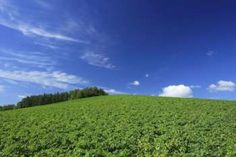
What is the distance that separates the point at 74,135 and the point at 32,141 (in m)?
2.59

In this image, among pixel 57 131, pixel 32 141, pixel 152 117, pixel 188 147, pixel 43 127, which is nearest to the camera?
pixel 188 147

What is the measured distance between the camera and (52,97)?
84125mm

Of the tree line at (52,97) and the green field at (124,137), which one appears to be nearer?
the green field at (124,137)

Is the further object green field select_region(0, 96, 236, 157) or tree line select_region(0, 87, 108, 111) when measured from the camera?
tree line select_region(0, 87, 108, 111)

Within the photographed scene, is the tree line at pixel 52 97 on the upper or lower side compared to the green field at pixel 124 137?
upper

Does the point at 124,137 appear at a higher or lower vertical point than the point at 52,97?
lower

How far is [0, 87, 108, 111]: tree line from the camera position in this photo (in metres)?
80.8

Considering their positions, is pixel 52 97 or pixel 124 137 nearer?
pixel 124 137

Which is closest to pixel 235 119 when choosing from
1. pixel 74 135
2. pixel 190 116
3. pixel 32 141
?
pixel 190 116

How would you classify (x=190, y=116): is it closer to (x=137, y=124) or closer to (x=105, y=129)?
(x=137, y=124)

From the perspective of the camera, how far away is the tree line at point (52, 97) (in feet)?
265

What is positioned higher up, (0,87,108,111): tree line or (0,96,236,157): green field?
(0,87,108,111): tree line

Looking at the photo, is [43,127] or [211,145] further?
[43,127]

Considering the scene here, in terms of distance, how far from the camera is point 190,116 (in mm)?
28906
